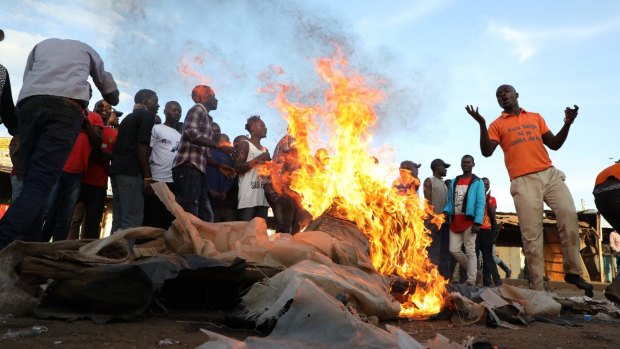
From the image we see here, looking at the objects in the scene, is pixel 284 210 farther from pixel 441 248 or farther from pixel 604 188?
pixel 604 188

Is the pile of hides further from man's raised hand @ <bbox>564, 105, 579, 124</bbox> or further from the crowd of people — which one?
man's raised hand @ <bbox>564, 105, 579, 124</bbox>

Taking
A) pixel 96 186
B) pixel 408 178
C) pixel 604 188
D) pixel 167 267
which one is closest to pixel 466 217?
pixel 408 178

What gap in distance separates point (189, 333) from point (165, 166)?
3.84m

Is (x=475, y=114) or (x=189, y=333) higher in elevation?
(x=475, y=114)

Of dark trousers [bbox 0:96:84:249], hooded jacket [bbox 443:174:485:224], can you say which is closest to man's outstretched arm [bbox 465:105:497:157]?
hooded jacket [bbox 443:174:485:224]

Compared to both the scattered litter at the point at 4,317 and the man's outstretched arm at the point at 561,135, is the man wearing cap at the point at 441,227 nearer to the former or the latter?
the man's outstretched arm at the point at 561,135

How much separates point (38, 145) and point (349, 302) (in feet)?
9.06

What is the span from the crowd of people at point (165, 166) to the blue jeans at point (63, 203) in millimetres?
12

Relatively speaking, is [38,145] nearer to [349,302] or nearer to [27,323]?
[27,323]

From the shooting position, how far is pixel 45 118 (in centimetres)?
365

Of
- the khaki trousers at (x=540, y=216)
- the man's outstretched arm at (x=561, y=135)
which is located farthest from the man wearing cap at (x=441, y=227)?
the khaki trousers at (x=540, y=216)

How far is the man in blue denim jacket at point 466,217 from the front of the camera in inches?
300

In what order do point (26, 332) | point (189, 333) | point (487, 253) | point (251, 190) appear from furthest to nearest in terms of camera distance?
point (487, 253) < point (251, 190) < point (189, 333) < point (26, 332)

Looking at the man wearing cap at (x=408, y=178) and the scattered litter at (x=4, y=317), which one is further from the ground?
the man wearing cap at (x=408, y=178)
